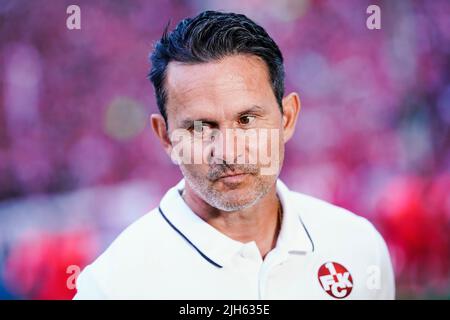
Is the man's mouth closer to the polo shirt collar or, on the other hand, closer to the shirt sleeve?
the polo shirt collar

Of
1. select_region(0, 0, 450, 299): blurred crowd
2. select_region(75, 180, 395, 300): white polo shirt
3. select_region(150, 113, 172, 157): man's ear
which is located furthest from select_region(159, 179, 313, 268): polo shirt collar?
select_region(0, 0, 450, 299): blurred crowd

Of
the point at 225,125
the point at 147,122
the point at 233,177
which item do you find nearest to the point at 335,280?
the point at 233,177

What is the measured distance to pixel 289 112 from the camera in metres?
1.65

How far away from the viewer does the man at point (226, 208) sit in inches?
58.4

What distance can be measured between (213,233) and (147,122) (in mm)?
577

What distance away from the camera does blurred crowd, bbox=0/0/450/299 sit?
189cm

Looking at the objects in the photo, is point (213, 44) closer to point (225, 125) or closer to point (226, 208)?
point (225, 125)

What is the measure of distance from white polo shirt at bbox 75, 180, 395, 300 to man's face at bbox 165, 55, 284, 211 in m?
0.12

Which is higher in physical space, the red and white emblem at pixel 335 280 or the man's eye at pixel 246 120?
the man's eye at pixel 246 120

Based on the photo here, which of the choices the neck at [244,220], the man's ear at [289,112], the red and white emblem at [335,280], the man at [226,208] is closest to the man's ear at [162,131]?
the man at [226,208]

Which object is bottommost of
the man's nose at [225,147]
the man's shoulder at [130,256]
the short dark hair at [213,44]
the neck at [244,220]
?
the man's shoulder at [130,256]

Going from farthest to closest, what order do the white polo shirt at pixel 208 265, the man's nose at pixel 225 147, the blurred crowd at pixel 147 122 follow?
the blurred crowd at pixel 147 122 < the white polo shirt at pixel 208 265 < the man's nose at pixel 225 147

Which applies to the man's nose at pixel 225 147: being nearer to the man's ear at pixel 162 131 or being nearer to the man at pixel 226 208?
the man at pixel 226 208

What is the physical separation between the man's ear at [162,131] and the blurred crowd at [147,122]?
329mm
